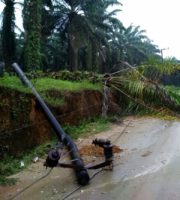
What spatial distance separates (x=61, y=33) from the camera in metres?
31.0

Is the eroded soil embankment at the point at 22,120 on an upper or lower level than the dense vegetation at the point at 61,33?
lower

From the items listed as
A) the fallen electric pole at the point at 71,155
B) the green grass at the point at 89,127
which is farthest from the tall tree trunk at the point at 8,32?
the fallen electric pole at the point at 71,155

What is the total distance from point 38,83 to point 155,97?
4178mm

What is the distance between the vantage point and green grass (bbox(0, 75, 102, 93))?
8.46 m

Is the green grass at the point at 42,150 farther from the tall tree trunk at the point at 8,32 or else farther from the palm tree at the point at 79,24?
the palm tree at the point at 79,24

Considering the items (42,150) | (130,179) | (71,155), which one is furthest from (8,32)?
(130,179)

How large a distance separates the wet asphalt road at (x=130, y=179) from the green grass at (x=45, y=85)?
6.97ft

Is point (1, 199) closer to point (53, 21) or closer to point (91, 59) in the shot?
point (53, 21)

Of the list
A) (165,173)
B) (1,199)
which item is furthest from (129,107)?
(1,199)

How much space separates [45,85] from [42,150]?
7.56ft

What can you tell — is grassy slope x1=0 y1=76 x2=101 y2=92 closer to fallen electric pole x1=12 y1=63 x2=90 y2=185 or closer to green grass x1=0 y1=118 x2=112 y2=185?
fallen electric pole x1=12 y1=63 x2=90 y2=185

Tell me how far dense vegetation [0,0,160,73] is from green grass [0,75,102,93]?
3.00 m

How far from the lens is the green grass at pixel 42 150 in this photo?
6.73 metres

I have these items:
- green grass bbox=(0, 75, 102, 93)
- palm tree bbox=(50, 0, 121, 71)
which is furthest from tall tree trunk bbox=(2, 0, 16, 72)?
green grass bbox=(0, 75, 102, 93)
